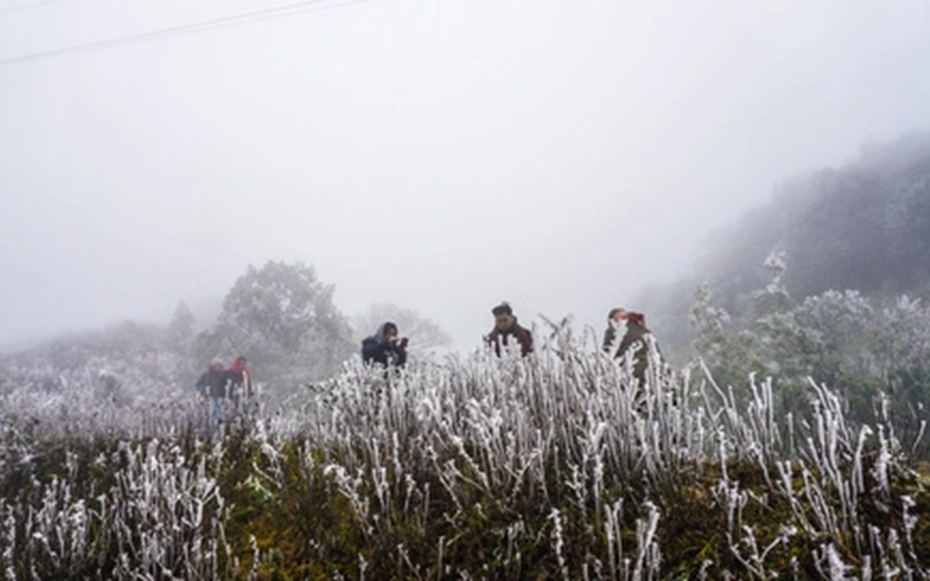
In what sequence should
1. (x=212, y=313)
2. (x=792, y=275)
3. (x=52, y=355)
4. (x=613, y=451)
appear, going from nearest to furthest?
(x=613, y=451)
(x=52, y=355)
(x=792, y=275)
(x=212, y=313)

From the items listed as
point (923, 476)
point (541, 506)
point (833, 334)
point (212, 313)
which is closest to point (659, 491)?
point (541, 506)

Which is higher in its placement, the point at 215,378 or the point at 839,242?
the point at 839,242

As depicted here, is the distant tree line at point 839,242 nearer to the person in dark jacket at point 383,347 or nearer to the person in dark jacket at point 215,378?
the person in dark jacket at point 215,378

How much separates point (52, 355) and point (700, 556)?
1433 inches

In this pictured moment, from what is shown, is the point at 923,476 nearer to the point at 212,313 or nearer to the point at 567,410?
the point at 567,410

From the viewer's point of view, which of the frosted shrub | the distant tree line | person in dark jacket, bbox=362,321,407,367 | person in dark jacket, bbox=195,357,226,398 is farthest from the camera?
the distant tree line

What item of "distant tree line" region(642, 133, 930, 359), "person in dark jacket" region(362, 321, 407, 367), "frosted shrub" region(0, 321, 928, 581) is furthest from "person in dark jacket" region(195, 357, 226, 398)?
"distant tree line" region(642, 133, 930, 359)

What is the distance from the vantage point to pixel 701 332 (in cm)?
1510

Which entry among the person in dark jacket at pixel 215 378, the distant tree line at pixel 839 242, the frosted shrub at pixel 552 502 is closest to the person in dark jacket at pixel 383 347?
the frosted shrub at pixel 552 502

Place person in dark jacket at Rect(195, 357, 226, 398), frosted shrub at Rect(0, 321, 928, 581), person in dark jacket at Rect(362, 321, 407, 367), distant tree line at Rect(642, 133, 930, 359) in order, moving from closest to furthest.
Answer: frosted shrub at Rect(0, 321, 928, 581)
person in dark jacket at Rect(362, 321, 407, 367)
person in dark jacket at Rect(195, 357, 226, 398)
distant tree line at Rect(642, 133, 930, 359)

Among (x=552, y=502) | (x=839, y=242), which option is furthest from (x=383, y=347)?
(x=839, y=242)

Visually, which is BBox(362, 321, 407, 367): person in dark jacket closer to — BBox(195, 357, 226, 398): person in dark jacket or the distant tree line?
BBox(195, 357, 226, 398): person in dark jacket

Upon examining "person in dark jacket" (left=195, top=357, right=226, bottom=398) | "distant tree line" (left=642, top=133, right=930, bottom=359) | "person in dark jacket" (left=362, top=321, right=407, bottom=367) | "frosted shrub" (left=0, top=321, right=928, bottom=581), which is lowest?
"frosted shrub" (left=0, top=321, right=928, bottom=581)

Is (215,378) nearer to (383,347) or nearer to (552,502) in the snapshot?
(383,347)
